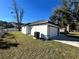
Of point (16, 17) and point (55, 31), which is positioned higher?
point (16, 17)

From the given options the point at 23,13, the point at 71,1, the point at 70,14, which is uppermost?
the point at 23,13

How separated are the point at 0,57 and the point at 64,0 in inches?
640

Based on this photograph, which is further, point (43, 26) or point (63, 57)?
point (43, 26)

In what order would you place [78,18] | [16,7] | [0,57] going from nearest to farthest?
[0,57] → [78,18] → [16,7]

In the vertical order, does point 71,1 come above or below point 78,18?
above

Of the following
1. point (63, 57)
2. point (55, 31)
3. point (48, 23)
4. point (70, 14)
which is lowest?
point (63, 57)

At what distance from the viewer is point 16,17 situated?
141 ft

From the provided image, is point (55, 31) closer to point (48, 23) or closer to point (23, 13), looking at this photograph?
point (48, 23)

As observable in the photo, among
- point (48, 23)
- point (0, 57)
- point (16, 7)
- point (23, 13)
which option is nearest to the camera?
point (0, 57)

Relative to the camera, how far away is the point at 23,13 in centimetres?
4597

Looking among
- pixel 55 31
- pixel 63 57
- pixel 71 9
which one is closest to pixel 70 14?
pixel 71 9

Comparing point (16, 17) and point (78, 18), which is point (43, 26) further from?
point (16, 17)

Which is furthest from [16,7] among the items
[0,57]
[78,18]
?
[0,57]

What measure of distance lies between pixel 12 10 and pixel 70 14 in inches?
1169
